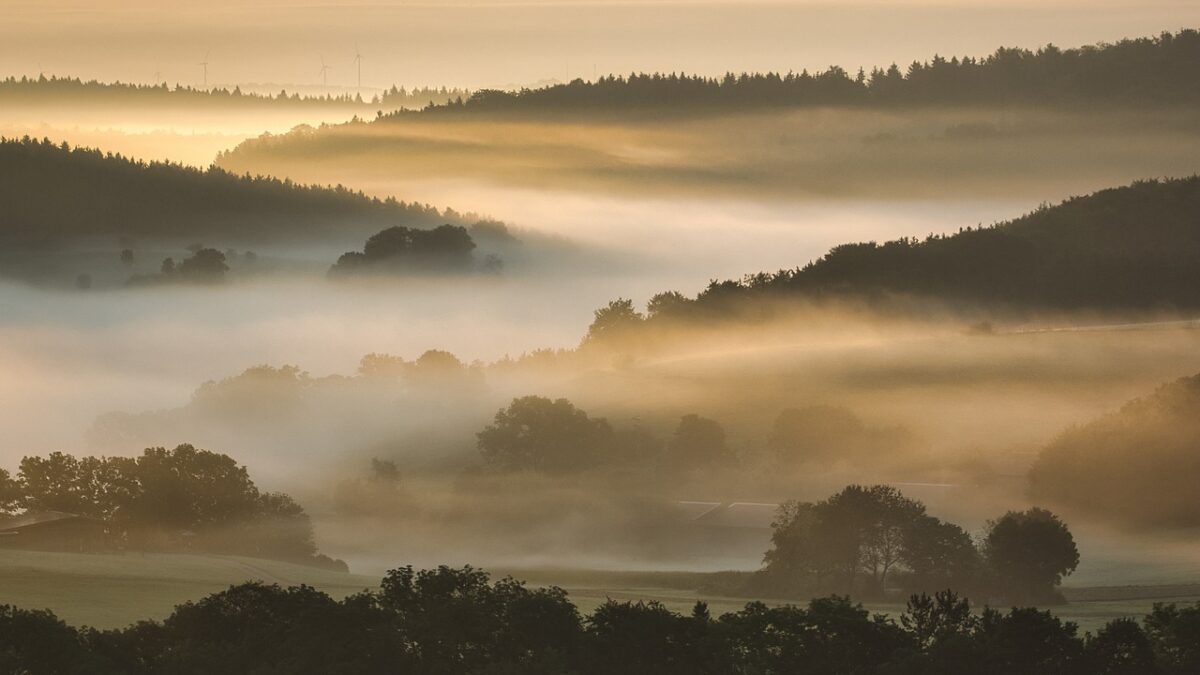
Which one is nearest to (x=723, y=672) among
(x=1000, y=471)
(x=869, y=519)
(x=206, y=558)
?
(x=869, y=519)

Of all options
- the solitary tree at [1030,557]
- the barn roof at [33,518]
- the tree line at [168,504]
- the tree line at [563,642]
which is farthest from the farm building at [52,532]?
the tree line at [563,642]

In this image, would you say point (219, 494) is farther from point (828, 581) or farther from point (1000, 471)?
point (1000, 471)

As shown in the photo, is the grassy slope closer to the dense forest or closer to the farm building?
the farm building

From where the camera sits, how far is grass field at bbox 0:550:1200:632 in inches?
4375

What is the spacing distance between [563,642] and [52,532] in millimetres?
73126

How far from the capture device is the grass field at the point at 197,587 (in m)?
111

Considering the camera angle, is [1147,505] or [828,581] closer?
[828,581]

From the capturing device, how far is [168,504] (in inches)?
6196

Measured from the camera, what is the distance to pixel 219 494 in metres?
161

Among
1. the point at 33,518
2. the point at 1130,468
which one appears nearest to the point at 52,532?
the point at 33,518

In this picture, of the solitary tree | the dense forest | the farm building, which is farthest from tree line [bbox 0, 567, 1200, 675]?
the dense forest

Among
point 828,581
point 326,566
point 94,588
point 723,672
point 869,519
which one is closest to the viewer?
point 723,672

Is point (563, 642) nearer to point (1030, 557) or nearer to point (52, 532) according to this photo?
point (1030, 557)

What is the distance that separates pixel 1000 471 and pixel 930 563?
56808 millimetres
